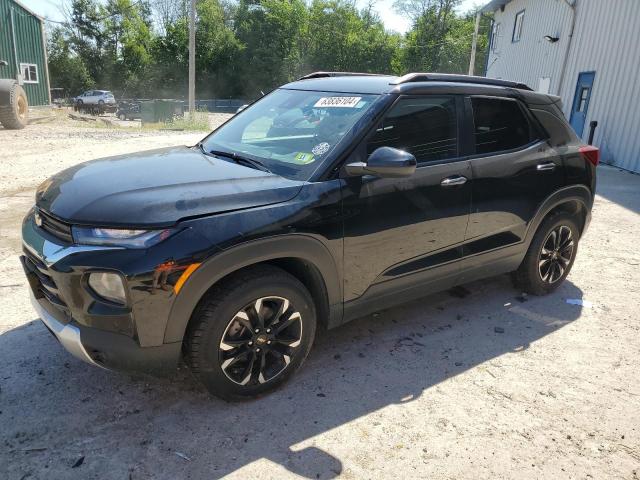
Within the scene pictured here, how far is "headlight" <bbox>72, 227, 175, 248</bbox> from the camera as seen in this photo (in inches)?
97.1

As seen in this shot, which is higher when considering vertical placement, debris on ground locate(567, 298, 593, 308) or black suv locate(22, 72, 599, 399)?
black suv locate(22, 72, 599, 399)

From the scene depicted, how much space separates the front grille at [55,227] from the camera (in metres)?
2.59

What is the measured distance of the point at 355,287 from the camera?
324cm

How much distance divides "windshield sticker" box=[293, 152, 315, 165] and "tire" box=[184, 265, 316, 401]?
0.70 metres

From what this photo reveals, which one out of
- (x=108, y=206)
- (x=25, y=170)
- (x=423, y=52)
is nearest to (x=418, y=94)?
(x=108, y=206)

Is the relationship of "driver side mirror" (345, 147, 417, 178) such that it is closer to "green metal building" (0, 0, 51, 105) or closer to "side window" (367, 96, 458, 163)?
"side window" (367, 96, 458, 163)

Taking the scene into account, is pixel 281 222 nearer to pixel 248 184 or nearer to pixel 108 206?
pixel 248 184

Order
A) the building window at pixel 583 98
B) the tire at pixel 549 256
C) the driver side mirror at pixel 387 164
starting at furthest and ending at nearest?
the building window at pixel 583 98, the tire at pixel 549 256, the driver side mirror at pixel 387 164

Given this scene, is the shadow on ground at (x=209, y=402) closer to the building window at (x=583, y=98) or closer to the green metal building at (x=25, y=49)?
the building window at (x=583, y=98)

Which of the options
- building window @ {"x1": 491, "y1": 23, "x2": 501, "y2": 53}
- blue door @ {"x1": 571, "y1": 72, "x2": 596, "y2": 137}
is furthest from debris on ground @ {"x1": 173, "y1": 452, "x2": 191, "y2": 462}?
building window @ {"x1": 491, "y1": 23, "x2": 501, "y2": 53}

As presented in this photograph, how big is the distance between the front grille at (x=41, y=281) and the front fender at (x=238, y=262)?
23.5 inches

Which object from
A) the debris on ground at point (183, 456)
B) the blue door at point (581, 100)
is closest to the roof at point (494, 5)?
the blue door at point (581, 100)

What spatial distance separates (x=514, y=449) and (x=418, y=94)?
2259 millimetres

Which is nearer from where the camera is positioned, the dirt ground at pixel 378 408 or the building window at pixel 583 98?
the dirt ground at pixel 378 408
